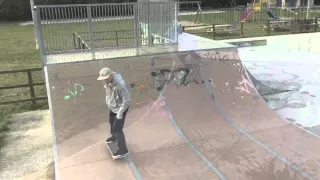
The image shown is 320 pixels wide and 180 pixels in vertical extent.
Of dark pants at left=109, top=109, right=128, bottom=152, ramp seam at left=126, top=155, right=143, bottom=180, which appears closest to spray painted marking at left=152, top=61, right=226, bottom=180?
ramp seam at left=126, top=155, right=143, bottom=180

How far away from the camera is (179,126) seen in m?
6.95

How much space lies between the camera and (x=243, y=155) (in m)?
5.91

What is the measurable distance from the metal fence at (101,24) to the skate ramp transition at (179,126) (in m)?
1.51

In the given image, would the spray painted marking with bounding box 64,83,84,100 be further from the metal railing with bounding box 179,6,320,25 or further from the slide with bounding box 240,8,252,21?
the slide with bounding box 240,8,252,21

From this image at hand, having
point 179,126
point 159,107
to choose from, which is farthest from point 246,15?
point 179,126

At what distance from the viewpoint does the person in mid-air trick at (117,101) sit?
17.6 ft

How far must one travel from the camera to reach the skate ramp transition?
217 inches

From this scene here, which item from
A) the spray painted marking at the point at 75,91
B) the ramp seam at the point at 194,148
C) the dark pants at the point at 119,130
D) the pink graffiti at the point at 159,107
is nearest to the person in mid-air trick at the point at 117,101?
the dark pants at the point at 119,130

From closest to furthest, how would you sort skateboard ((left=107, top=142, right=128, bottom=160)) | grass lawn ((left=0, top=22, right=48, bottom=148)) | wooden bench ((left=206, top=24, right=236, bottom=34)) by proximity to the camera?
skateboard ((left=107, top=142, right=128, bottom=160)) < grass lawn ((left=0, top=22, right=48, bottom=148)) < wooden bench ((left=206, top=24, right=236, bottom=34))

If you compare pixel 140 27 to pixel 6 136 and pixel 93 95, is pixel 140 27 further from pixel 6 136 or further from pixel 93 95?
pixel 6 136

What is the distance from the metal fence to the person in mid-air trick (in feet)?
12.1

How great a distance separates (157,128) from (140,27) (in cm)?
455

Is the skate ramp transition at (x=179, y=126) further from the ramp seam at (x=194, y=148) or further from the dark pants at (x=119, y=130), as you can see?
the dark pants at (x=119, y=130)

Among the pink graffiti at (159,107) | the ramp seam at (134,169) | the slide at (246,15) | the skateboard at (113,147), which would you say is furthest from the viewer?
the slide at (246,15)
